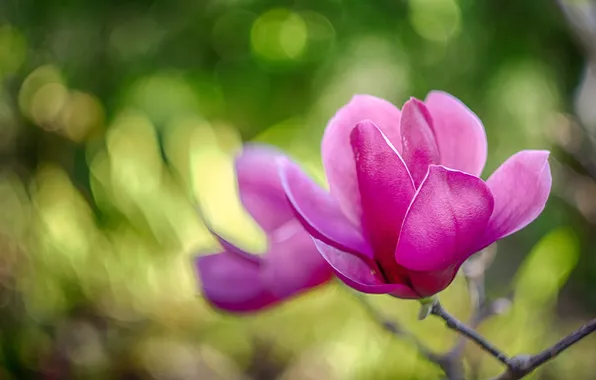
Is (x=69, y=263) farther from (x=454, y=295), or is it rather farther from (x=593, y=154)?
(x=593, y=154)

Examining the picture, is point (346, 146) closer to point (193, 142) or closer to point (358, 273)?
point (358, 273)

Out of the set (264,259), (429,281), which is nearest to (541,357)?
(429,281)

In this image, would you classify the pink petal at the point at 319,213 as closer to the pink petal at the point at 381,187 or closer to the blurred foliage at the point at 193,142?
the pink petal at the point at 381,187

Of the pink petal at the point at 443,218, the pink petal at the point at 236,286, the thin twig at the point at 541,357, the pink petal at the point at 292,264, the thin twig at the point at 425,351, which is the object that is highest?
the pink petal at the point at 443,218

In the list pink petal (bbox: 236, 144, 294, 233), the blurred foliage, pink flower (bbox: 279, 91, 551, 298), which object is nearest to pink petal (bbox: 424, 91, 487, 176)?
pink flower (bbox: 279, 91, 551, 298)

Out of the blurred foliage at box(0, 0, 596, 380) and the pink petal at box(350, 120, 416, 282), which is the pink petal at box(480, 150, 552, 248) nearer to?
the pink petal at box(350, 120, 416, 282)

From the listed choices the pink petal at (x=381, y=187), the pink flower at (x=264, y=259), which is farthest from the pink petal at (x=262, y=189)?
the pink petal at (x=381, y=187)
